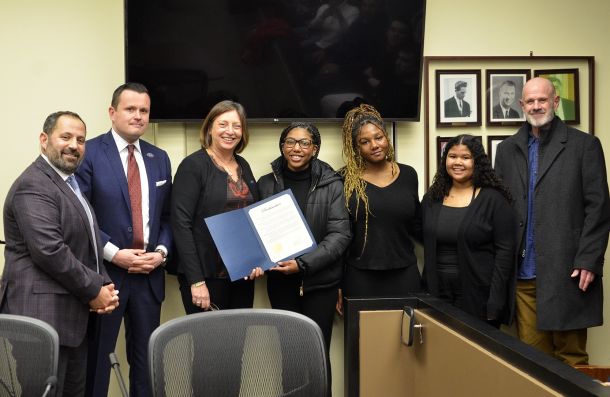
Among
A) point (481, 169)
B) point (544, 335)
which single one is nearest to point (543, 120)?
point (481, 169)

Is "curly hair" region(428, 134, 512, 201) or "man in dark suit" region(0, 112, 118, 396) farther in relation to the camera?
"curly hair" region(428, 134, 512, 201)

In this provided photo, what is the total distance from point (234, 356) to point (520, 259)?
1860 mm

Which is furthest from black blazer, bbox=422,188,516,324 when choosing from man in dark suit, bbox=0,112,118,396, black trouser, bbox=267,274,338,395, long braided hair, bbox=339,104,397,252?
man in dark suit, bbox=0,112,118,396

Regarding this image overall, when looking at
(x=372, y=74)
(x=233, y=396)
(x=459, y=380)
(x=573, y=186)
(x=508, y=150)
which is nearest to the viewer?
(x=233, y=396)

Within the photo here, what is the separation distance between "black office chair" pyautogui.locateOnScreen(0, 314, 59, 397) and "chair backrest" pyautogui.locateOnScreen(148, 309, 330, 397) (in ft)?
1.01

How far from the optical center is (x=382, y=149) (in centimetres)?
298

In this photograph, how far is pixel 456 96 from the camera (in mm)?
3453

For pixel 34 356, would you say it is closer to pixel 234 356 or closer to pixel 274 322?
pixel 234 356

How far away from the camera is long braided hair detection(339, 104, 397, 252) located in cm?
295

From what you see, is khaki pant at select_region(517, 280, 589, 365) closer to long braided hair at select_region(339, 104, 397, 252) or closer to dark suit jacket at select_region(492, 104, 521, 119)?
long braided hair at select_region(339, 104, 397, 252)

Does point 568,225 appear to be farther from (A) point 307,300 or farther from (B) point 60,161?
(B) point 60,161

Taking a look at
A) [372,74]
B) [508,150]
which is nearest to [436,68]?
[372,74]

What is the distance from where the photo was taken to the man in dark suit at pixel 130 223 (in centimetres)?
265

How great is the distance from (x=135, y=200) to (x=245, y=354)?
1.31 meters
